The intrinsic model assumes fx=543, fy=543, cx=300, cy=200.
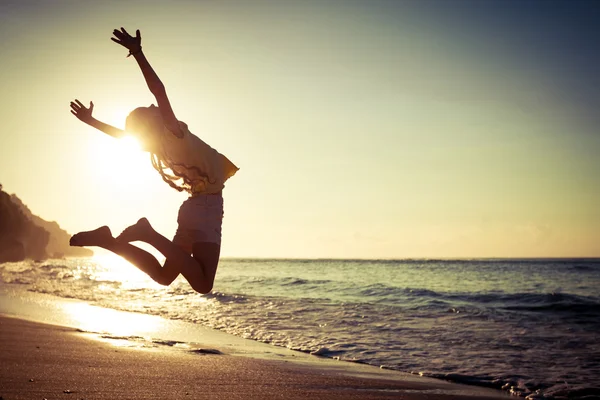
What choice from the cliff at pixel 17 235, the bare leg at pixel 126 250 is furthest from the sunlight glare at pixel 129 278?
the cliff at pixel 17 235

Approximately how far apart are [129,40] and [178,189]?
1519mm

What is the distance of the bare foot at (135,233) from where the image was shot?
503cm

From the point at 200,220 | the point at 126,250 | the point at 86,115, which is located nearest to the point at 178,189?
the point at 200,220

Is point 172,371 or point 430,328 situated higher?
point 172,371

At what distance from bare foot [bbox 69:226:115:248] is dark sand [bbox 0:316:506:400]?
1.38 metres

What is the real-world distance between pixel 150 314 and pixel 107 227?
393 inches

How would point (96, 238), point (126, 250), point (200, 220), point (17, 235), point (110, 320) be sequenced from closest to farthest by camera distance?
point (96, 238), point (126, 250), point (200, 220), point (110, 320), point (17, 235)

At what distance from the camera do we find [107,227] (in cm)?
501

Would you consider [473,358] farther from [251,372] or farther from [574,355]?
[251,372]

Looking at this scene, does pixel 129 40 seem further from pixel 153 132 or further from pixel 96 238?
pixel 96 238

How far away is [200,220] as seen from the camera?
5.32 m

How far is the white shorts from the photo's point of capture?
533 cm

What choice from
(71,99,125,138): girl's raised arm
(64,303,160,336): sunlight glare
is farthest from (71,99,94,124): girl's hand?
(64,303,160,336): sunlight glare

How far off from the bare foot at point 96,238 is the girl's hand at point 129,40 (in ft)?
5.31
